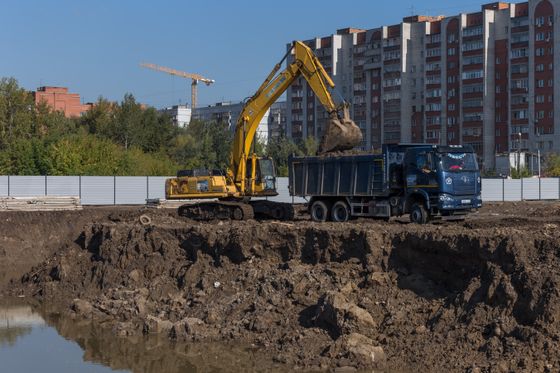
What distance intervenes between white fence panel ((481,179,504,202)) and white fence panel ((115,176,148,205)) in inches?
830

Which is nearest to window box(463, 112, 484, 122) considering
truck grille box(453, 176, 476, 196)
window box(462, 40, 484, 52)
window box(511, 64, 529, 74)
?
window box(511, 64, 529, 74)

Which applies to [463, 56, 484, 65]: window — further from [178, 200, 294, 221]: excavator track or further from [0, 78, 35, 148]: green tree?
[178, 200, 294, 221]: excavator track

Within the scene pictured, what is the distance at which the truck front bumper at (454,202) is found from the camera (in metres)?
25.6

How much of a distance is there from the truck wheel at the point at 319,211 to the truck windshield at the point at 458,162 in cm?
525

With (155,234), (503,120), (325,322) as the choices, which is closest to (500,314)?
(325,322)

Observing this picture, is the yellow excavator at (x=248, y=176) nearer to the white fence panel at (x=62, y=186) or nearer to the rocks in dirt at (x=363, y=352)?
the rocks in dirt at (x=363, y=352)

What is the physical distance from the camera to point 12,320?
24.6 metres

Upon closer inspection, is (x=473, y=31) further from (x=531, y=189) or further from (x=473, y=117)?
(x=531, y=189)

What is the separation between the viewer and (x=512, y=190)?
184 feet

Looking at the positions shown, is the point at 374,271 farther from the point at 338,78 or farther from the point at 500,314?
the point at 338,78

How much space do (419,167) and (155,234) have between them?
852 cm

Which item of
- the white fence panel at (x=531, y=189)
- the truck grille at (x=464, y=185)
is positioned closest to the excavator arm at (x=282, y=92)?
the truck grille at (x=464, y=185)

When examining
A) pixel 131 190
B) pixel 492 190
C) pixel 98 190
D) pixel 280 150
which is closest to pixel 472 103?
pixel 280 150

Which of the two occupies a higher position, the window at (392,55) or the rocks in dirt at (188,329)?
the window at (392,55)
